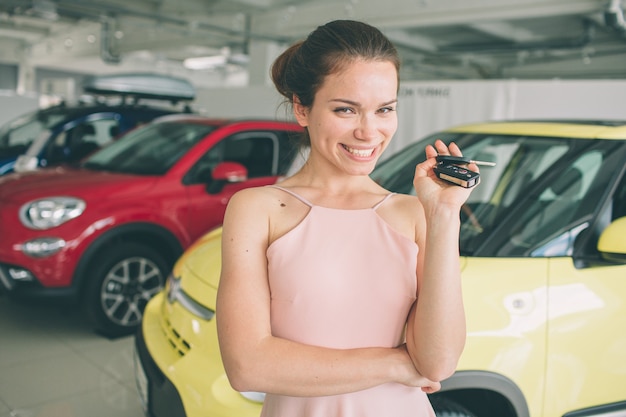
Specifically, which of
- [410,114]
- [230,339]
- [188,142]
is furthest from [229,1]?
[230,339]

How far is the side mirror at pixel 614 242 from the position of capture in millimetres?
1919

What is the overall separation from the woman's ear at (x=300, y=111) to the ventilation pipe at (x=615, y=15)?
620 centimetres

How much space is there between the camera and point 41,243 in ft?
11.8

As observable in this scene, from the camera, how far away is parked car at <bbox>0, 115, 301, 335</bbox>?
3619mm

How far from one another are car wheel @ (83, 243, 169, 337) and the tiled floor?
0.13m

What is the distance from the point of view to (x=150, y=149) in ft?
14.8

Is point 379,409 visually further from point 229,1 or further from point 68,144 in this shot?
point 229,1

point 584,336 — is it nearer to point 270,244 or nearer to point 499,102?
point 270,244

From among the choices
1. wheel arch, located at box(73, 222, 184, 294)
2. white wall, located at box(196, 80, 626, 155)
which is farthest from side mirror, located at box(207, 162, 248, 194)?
white wall, located at box(196, 80, 626, 155)

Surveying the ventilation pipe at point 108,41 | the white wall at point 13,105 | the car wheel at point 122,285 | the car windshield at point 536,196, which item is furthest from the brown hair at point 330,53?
the white wall at point 13,105

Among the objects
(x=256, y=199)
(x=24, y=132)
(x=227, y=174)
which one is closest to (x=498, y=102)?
(x=227, y=174)

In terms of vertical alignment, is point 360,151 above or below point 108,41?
below

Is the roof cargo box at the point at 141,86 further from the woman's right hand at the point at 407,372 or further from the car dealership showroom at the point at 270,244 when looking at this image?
the woman's right hand at the point at 407,372

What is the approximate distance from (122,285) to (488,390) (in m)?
2.79
